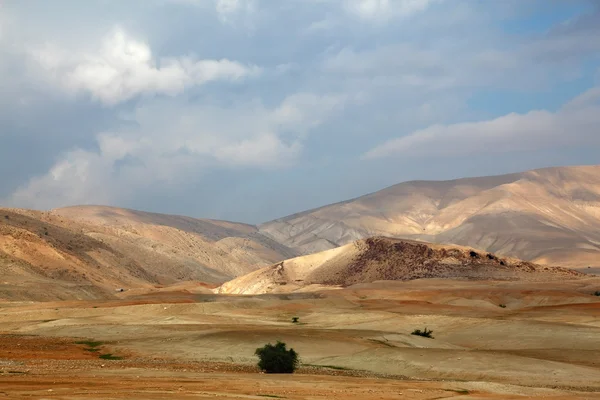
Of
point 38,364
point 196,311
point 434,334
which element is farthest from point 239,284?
point 38,364

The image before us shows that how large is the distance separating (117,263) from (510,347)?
4582 inches

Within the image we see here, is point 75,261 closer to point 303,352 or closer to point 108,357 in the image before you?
point 108,357

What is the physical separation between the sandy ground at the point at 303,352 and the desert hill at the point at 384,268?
4278cm

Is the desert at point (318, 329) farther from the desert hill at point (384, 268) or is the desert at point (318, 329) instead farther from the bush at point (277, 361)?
the bush at point (277, 361)

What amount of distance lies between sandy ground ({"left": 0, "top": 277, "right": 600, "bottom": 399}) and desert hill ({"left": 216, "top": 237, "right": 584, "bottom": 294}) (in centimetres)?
4278

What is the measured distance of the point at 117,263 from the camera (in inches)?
6260

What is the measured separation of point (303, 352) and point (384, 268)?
301 ft

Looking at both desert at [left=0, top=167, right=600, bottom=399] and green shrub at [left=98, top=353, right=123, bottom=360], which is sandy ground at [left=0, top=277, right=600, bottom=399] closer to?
desert at [left=0, top=167, right=600, bottom=399]

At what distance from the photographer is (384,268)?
137 metres

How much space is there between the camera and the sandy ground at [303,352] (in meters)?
29.2

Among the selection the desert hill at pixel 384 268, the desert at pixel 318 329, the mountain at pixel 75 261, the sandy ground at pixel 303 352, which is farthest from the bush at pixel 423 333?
the desert hill at pixel 384 268

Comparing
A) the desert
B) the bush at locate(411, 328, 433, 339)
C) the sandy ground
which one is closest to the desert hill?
the desert

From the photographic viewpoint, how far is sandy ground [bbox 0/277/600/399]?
96.0 ft

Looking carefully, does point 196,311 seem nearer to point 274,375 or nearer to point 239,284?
point 274,375
